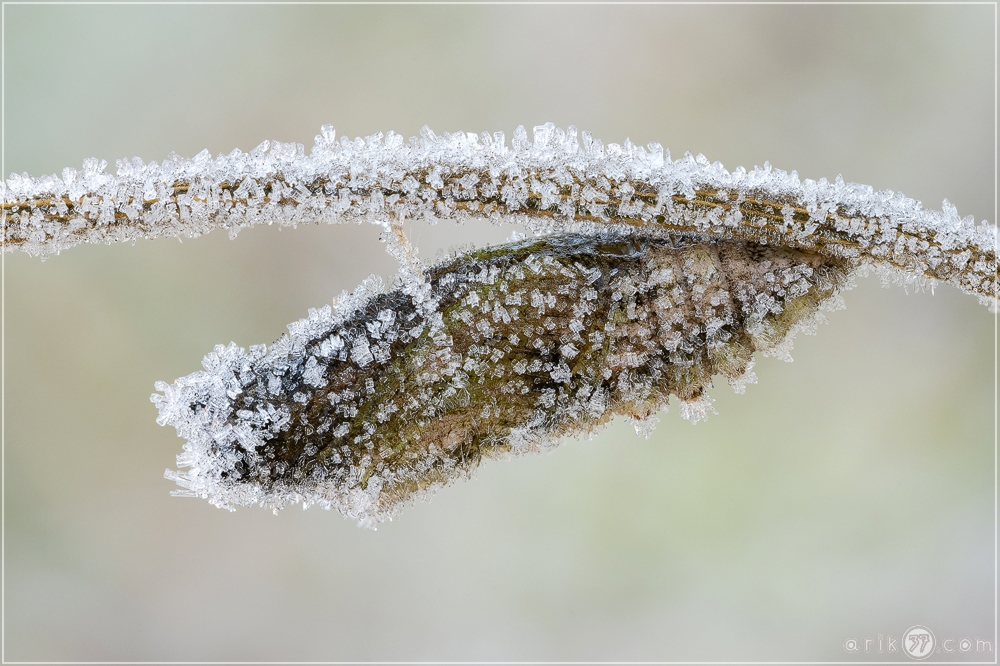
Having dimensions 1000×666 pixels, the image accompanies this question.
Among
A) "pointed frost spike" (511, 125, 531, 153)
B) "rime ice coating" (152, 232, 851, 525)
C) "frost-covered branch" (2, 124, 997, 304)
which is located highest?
"pointed frost spike" (511, 125, 531, 153)

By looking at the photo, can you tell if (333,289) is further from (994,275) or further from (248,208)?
(994,275)

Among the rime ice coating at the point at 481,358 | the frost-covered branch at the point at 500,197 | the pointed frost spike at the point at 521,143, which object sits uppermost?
the pointed frost spike at the point at 521,143

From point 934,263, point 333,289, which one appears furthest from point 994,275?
point 333,289

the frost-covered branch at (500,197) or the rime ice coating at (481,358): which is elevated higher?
the frost-covered branch at (500,197)

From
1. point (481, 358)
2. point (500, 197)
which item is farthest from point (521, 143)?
point (481, 358)

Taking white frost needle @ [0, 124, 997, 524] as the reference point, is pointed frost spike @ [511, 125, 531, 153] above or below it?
above
